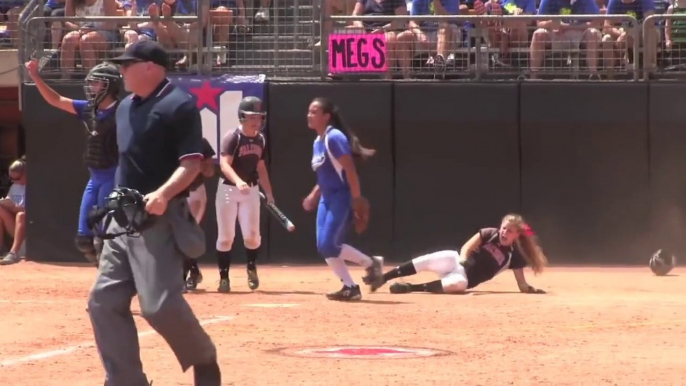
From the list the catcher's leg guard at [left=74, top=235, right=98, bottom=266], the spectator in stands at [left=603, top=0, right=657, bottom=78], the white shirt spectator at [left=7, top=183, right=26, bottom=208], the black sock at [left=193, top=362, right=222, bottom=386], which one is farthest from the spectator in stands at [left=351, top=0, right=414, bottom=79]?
the black sock at [left=193, top=362, right=222, bottom=386]

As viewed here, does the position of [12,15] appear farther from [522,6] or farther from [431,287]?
[431,287]

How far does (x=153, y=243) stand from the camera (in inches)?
262

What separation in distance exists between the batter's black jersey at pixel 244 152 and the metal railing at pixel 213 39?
15.1ft

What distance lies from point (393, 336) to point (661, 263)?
690cm

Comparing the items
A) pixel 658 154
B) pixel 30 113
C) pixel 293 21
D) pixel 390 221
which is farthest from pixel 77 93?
pixel 658 154

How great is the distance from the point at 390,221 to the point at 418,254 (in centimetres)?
59

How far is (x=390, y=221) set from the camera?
59.7 ft

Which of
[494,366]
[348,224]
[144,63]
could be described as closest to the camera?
[144,63]

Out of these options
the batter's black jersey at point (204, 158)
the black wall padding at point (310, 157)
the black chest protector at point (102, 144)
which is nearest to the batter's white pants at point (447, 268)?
the black chest protector at point (102, 144)

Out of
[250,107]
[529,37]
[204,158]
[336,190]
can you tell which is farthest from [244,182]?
[204,158]

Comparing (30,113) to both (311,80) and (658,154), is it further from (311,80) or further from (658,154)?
(658,154)

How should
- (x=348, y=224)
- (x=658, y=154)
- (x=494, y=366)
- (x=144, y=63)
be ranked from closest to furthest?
(x=144, y=63) → (x=494, y=366) → (x=348, y=224) → (x=658, y=154)

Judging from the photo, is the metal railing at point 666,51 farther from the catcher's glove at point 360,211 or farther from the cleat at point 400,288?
the catcher's glove at point 360,211

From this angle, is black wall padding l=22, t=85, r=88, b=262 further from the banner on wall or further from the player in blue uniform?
the player in blue uniform
